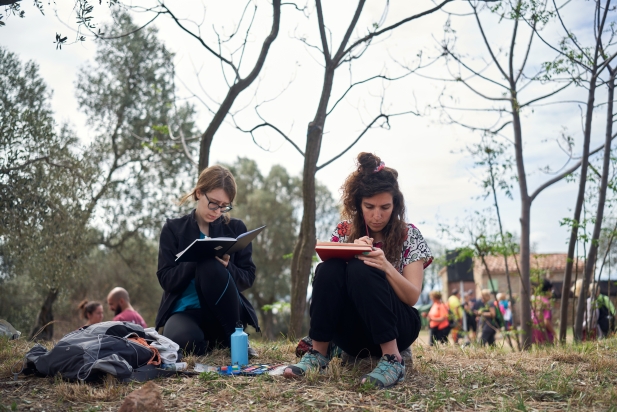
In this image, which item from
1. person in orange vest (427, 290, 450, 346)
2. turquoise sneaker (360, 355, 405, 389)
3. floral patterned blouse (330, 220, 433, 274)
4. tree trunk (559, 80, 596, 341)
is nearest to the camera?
turquoise sneaker (360, 355, 405, 389)

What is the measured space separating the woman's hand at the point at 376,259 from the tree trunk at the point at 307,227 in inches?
117

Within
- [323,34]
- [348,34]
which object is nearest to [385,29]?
[348,34]

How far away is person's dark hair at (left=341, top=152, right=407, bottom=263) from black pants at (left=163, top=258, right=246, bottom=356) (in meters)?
0.88

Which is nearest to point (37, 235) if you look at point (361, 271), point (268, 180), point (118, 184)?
point (118, 184)

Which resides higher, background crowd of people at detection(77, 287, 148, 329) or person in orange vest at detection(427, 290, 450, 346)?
background crowd of people at detection(77, 287, 148, 329)

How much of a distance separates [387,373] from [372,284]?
44 cm

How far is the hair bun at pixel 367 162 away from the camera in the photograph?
332cm

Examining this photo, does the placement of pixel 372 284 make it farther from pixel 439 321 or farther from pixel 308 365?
pixel 439 321

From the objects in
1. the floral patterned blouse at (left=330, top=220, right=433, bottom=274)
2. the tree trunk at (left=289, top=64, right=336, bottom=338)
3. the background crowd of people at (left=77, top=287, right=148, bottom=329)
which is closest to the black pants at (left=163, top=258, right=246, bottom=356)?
the floral patterned blouse at (left=330, top=220, right=433, bottom=274)

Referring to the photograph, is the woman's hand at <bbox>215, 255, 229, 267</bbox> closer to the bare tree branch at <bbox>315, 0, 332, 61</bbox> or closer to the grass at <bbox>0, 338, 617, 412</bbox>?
the grass at <bbox>0, 338, 617, 412</bbox>

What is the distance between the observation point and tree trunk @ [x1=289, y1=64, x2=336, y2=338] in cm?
596

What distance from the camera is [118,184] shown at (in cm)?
1415

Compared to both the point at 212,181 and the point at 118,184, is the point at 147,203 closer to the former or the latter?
the point at 118,184

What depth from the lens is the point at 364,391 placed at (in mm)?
2779
